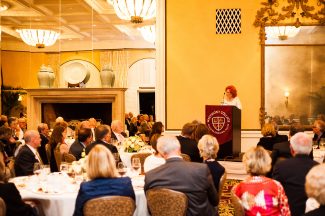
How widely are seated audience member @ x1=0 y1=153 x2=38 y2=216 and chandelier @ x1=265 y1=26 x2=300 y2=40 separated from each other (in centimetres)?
761

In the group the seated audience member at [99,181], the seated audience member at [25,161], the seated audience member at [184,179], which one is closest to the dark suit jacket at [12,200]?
the seated audience member at [99,181]

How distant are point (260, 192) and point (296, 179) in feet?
2.29

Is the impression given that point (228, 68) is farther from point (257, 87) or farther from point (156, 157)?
point (156, 157)

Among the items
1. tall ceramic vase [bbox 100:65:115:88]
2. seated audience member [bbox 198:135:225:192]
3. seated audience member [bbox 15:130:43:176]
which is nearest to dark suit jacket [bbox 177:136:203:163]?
seated audience member [bbox 198:135:225:192]

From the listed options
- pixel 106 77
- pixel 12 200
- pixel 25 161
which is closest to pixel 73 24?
pixel 106 77

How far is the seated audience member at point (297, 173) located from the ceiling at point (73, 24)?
31.4 ft

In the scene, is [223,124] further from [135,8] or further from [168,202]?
[168,202]

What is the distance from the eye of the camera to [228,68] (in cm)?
1008

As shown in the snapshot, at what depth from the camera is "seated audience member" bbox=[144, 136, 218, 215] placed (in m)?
3.78

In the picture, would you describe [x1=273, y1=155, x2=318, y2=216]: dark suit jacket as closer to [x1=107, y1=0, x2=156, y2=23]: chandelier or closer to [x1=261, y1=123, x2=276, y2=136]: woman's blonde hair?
[x1=261, y1=123, x2=276, y2=136]: woman's blonde hair

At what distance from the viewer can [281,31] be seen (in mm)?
9992

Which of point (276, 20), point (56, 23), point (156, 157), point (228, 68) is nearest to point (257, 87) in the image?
point (228, 68)

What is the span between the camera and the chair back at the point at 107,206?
344 cm

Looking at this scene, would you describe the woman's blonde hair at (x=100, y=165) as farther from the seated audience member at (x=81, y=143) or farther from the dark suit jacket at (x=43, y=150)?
the dark suit jacket at (x=43, y=150)
